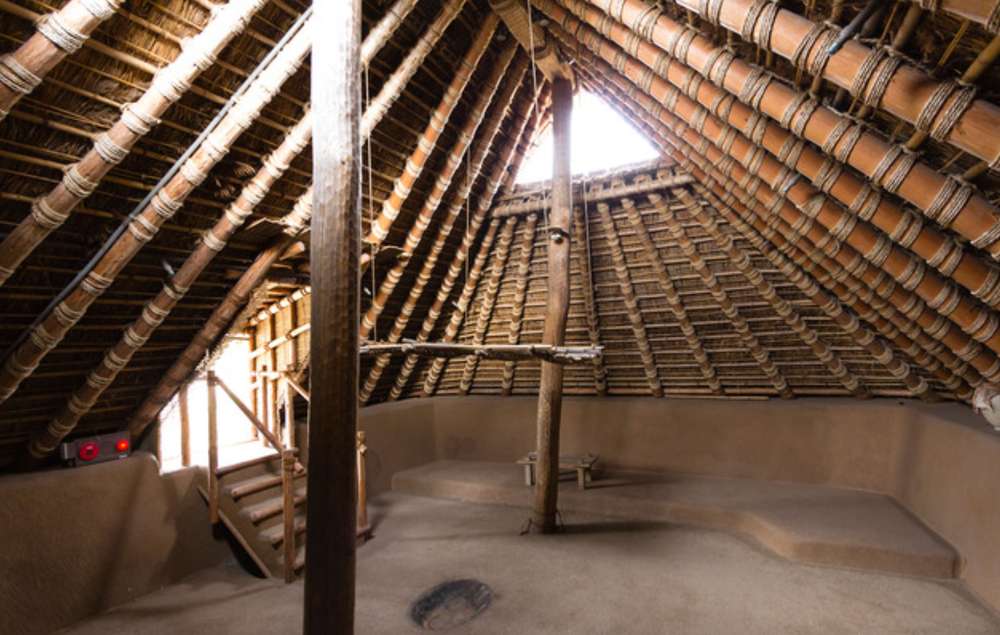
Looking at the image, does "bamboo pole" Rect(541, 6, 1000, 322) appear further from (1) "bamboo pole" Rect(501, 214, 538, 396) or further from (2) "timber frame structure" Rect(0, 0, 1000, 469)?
(1) "bamboo pole" Rect(501, 214, 538, 396)

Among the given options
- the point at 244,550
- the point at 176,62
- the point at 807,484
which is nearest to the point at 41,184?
the point at 176,62

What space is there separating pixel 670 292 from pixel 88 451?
536 centimetres

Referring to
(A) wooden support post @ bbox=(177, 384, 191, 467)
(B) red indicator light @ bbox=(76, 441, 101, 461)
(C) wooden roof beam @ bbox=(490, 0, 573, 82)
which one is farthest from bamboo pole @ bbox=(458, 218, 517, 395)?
(B) red indicator light @ bbox=(76, 441, 101, 461)

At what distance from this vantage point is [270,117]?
3359mm

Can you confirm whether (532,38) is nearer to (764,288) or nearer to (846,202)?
(846,202)

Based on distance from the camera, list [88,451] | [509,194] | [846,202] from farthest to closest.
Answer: [509,194], [88,451], [846,202]

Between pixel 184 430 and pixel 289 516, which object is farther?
pixel 184 430

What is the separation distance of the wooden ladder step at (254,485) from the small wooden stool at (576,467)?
247 cm

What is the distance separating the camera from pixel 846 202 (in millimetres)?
2520

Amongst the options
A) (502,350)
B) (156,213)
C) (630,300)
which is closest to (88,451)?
(156,213)

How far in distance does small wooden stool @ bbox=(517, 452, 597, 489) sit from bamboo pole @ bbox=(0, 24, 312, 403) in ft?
13.9

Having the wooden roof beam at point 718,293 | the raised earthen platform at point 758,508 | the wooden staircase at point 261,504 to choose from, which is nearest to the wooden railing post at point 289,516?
the wooden staircase at point 261,504

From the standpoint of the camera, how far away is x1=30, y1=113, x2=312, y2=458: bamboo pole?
11.2 ft

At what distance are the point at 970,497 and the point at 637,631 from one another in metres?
2.65
